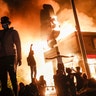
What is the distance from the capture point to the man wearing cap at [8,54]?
500 centimetres

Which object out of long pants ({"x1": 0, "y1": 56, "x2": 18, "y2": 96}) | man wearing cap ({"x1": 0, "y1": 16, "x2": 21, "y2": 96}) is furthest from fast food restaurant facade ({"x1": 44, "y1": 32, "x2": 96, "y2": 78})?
long pants ({"x1": 0, "y1": 56, "x2": 18, "y2": 96})

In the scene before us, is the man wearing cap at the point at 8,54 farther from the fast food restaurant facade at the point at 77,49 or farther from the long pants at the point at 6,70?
the fast food restaurant facade at the point at 77,49

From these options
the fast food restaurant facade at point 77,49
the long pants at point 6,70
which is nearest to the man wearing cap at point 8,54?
the long pants at point 6,70

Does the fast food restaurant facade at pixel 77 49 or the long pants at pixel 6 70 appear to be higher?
the fast food restaurant facade at pixel 77 49

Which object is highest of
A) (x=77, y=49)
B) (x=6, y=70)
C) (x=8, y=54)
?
(x=77, y=49)

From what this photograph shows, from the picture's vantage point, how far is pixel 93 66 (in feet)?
91.0

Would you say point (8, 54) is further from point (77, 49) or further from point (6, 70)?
point (77, 49)

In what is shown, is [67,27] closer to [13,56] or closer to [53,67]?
[53,67]

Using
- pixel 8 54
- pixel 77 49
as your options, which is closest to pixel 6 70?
pixel 8 54

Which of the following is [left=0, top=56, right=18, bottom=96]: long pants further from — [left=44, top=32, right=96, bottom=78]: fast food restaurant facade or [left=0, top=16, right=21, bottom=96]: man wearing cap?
[left=44, top=32, right=96, bottom=78]: fast food restaurant facade

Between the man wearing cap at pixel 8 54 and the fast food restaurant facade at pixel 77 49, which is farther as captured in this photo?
the fast food restaurant facade at pixel 77 49

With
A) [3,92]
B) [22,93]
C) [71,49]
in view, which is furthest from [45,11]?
[3,92]

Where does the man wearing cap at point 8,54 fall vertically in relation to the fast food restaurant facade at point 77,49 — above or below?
below

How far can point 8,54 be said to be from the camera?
199 inches
